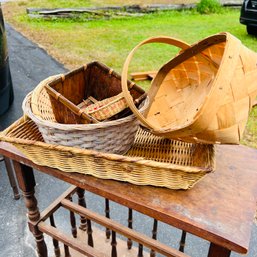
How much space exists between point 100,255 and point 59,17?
5.93 m

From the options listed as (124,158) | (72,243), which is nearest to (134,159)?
(124,158)

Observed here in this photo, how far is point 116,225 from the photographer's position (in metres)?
1.31

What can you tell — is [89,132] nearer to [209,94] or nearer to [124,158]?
[124,158]

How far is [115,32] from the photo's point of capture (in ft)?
18.7

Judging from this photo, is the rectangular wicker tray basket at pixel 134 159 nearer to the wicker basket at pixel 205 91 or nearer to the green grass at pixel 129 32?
the wicker basket at pixel 205 91

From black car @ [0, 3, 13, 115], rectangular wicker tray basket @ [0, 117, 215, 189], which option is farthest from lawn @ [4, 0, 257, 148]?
rectangular wicker tray basket @ [0, 117, 215, 189]

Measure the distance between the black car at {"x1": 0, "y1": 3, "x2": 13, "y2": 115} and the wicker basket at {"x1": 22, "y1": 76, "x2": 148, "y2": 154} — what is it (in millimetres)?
1684

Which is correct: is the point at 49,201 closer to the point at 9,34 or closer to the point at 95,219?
the point at 95,219

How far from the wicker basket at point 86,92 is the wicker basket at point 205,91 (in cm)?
9

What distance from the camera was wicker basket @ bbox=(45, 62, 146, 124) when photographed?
931 millimetres

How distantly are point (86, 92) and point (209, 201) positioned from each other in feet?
1.83

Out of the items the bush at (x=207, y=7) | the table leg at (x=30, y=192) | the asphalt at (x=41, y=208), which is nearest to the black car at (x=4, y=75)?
the asphalt at (x=41, y=208)

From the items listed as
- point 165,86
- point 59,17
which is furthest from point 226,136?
point 59,17

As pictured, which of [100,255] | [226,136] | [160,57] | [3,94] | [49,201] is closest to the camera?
[226,136]
